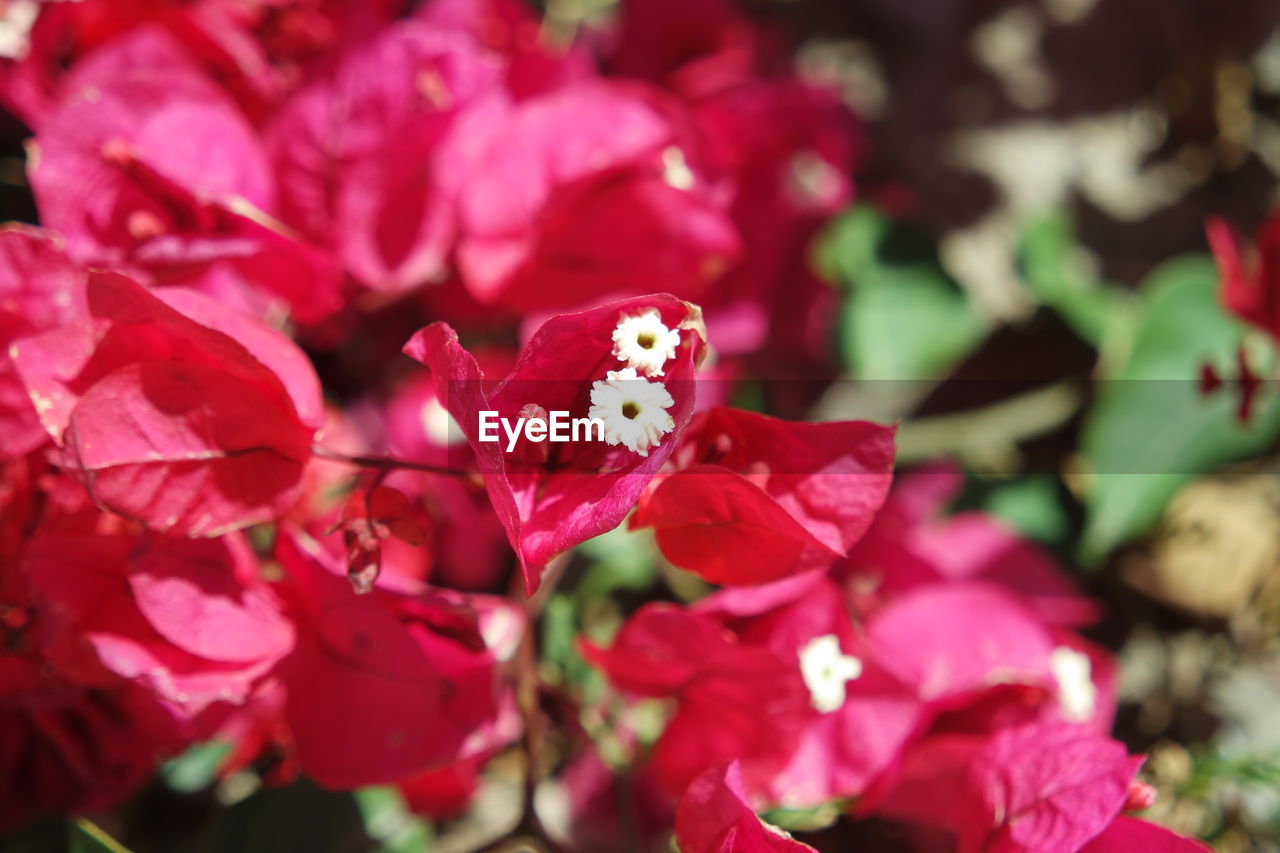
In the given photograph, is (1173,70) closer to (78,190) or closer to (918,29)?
(918,29)

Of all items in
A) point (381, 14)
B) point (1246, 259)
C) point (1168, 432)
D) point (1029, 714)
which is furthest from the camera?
point (1246, 259)

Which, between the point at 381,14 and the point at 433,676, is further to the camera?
the point at 381,14

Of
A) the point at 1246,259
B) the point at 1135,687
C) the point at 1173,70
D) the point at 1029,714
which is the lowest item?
the point at 1135,687

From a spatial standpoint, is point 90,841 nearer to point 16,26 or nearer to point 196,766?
point 196,766

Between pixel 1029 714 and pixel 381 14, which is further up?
pixel 381 14

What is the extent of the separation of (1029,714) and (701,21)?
68cm

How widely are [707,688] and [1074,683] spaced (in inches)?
12.0

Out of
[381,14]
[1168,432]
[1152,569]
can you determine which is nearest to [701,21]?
[381,14]

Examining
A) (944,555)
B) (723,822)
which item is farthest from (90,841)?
(944,555)

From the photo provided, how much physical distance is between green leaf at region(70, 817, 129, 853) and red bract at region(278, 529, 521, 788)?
124mm

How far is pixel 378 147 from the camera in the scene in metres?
0.75

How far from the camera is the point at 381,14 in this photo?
0.80m

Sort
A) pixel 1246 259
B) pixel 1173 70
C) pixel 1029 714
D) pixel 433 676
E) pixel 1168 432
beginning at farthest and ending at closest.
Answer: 1. pixel 1173 70
2. pixel 1246 259
3. pixel 1168 432
4. pixel 1029 714
5. pixel 433 676

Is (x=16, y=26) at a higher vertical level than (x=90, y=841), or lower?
higher
